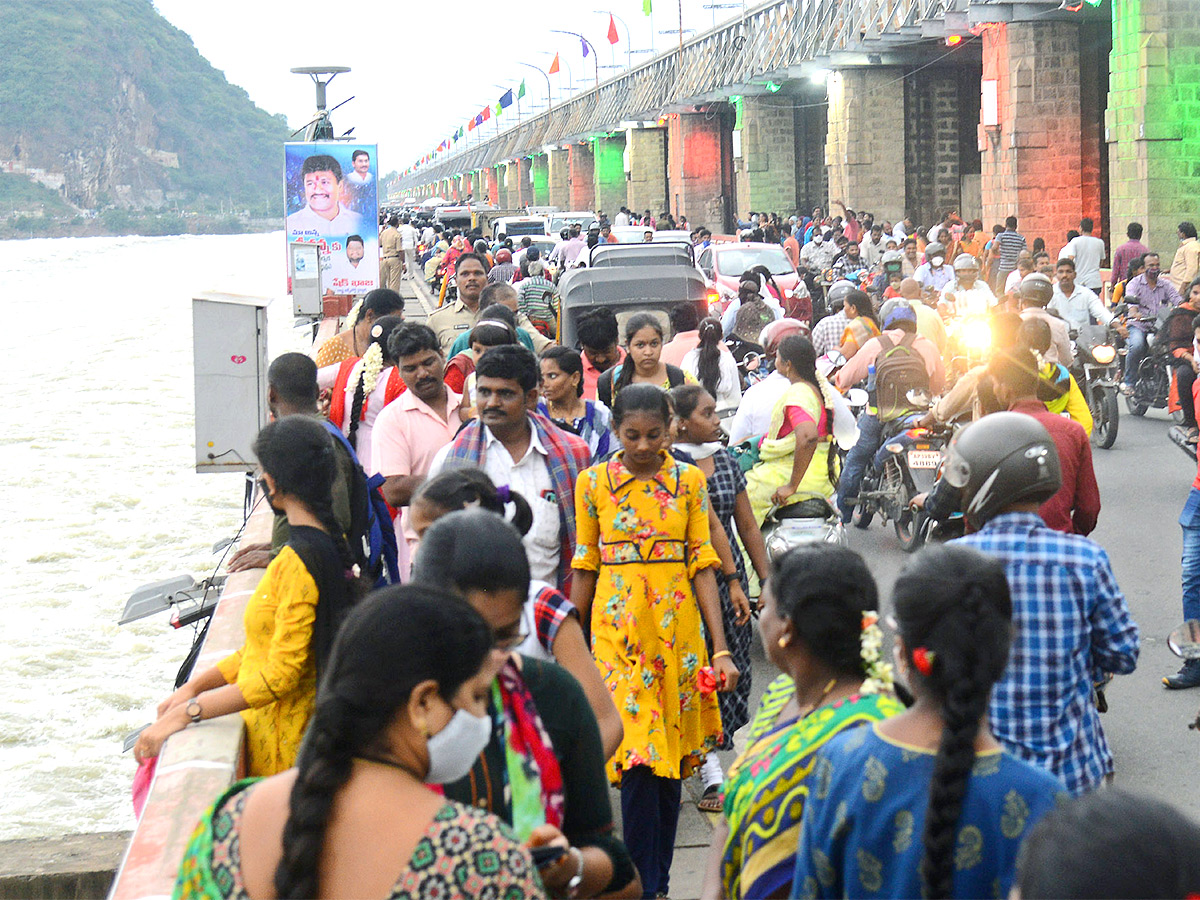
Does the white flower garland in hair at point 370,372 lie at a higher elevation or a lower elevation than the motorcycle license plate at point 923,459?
higher

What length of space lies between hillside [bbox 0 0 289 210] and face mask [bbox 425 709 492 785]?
174261 mm

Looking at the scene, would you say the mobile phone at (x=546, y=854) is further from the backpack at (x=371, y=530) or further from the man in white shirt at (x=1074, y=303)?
the man in white shirt at (x=1074, y=303)

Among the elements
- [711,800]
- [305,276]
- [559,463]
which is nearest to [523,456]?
[559,463]

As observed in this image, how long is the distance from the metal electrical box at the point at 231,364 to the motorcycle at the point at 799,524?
332 centimetres

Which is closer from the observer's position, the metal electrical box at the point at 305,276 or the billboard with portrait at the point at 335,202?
the metal electrical box at the point at 305,276

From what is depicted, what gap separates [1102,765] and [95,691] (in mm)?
10852

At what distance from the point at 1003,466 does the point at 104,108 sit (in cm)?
18334

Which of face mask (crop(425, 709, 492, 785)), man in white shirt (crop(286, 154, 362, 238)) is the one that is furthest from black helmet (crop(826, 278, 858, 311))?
face mask (crop(425, 709, 492, 785))

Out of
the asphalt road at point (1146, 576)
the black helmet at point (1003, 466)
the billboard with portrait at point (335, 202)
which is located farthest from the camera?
the billboard with portrait at point (335, 202)

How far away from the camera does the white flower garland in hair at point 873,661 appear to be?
2.94 metres

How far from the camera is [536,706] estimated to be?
2.86 meters

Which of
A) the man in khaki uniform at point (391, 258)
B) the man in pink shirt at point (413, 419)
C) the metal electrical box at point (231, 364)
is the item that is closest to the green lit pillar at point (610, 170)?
the man in khaki uniform at point (391, 258)

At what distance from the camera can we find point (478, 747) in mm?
2287

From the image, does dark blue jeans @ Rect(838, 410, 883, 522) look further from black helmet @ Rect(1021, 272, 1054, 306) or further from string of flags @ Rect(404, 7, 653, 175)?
string of flags @ Rect(404, 7, 653, 175)
